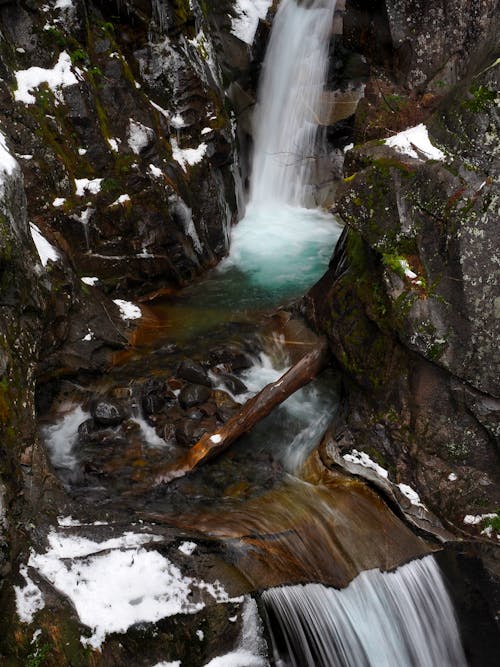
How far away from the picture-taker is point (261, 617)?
174 inches

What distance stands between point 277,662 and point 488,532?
2.22 metres

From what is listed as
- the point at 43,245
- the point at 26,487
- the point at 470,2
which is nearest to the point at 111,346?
the point at 43,245

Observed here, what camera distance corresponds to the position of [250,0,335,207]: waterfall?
40.2 ft

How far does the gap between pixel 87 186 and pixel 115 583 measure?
5.82 m

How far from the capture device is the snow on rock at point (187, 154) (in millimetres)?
9629

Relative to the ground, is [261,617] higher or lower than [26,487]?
lower

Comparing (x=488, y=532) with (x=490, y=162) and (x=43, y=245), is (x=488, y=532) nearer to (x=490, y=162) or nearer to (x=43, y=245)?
(x=490, y=162)

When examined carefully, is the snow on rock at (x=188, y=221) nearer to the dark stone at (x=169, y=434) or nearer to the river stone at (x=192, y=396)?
the river stone at (x=192, y=396)

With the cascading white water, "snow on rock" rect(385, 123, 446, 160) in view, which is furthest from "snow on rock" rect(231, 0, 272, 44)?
"snow on rock" rect(385, 123, 446, 160)

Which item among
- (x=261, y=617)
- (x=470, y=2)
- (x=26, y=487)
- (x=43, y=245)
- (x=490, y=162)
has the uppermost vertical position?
(x=470, y=2)

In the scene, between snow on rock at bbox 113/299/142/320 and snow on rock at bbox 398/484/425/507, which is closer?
snow on rock at bbox 398/484/425/507

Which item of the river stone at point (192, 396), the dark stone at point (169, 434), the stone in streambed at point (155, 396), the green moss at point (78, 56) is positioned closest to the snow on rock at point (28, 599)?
the dark stone at point (169, 434)

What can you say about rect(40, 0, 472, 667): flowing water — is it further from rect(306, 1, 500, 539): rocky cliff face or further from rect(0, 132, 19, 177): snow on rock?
rect(0, 132, 19, 177): snow on rock

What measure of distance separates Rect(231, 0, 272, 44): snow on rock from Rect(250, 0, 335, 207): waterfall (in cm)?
41
